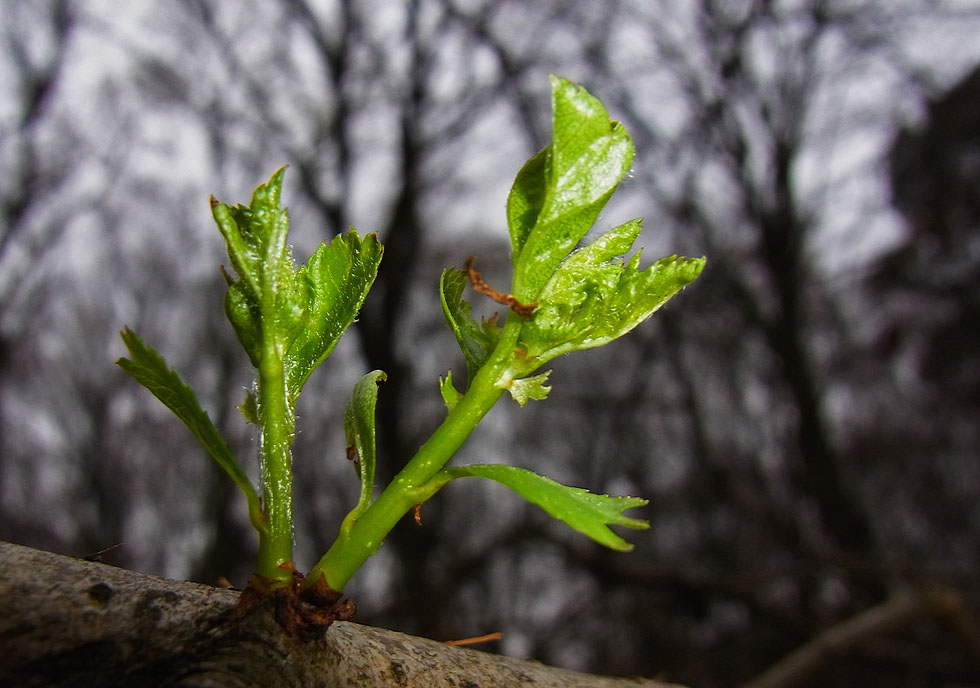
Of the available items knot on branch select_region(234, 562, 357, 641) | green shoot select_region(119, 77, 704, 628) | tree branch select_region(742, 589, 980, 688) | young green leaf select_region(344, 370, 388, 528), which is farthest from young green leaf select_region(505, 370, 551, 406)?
tree branch select_region(742, 589, 980, 688)

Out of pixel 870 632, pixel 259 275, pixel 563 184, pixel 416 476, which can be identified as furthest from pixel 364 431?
pixel 870 632

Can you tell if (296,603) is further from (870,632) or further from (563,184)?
(870,632)

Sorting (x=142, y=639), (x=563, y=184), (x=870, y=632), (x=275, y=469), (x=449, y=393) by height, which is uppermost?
(x=870, y=632)

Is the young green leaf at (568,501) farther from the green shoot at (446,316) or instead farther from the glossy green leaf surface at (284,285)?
the glossy green leaf surface at (284,285)

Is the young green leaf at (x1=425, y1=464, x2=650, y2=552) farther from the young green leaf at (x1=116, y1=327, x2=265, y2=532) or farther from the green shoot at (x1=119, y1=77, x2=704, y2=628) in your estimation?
the young green leaf at (x1=116, y1=327, x2=265, y2=532)

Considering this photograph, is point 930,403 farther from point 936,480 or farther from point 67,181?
point 67,181

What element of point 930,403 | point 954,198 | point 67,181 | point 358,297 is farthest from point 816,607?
point 67,181
